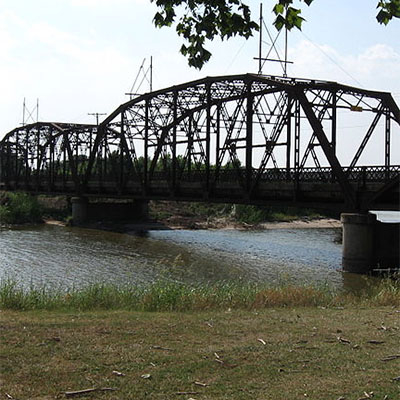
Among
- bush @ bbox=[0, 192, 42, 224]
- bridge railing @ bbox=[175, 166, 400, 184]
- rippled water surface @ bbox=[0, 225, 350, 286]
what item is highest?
bridge railing @ bbox=[175, 166, 400, 184]

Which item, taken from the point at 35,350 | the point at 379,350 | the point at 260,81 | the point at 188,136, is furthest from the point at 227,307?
the point at 188,136

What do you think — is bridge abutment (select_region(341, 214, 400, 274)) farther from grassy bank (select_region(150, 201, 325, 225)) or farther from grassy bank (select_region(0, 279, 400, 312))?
grassy bank (select_region(150, 201, 325, 225))

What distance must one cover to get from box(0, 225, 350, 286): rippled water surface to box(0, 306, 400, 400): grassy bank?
27.6 feet

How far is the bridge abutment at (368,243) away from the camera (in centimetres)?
2981

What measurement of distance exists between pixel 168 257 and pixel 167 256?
478 millimetres

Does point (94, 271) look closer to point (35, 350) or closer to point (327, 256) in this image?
point (327, 256)

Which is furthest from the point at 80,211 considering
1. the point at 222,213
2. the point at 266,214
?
the point at 266,214

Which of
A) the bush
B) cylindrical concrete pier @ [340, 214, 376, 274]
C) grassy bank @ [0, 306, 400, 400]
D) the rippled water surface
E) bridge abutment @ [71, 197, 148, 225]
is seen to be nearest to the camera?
grassy bank @ [0, 306, 400, 400]

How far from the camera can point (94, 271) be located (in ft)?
98.7

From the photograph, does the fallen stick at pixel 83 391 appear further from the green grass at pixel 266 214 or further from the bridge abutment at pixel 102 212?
the green grass at pixel 266 214

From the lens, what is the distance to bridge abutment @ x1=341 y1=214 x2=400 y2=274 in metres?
29.8

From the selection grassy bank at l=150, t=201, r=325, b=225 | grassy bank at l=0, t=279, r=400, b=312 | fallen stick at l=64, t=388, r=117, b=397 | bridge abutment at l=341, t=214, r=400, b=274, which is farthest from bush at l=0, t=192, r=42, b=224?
fallen stick at l=64, t=388, r=117, b=397

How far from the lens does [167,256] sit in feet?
128

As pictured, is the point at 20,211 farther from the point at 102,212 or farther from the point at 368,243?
the point at 368,243
